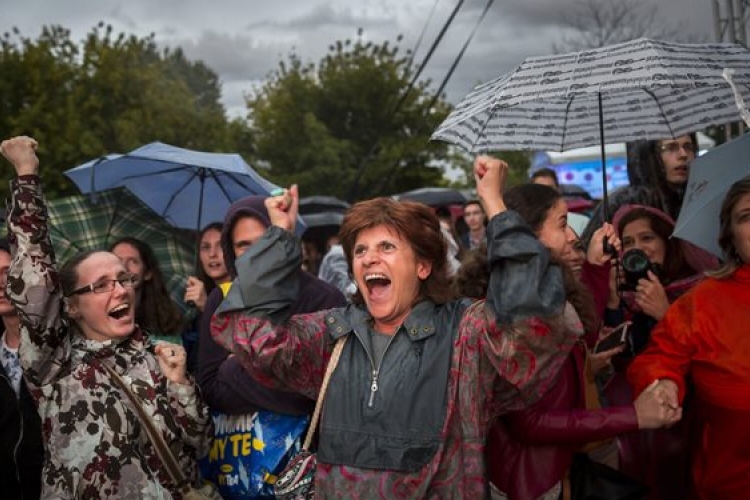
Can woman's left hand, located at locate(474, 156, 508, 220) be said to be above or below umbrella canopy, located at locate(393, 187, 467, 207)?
below

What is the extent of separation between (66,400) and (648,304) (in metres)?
2.33

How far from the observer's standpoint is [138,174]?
5461 mm

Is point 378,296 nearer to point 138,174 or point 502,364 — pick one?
point 502,364

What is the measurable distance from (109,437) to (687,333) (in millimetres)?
2101

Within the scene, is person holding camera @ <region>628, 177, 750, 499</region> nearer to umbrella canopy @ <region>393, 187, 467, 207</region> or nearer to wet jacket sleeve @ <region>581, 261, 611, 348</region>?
wet jacket sleeve @ <region>581, 261, 611, 348</region>

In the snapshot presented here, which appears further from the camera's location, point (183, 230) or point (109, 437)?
point (183, 230)

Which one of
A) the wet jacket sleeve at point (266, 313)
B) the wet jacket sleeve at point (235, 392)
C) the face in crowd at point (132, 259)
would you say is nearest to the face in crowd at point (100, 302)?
the wet jacket sleeve at point (235, 392)

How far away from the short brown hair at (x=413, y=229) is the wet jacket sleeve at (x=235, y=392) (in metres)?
0.62

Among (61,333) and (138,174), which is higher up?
(138,174)

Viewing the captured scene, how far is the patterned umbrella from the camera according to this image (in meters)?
3.15

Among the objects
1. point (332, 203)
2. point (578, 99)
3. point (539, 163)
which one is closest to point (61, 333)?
point (578, 99)

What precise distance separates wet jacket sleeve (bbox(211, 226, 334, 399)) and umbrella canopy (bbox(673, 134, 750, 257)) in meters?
1.74

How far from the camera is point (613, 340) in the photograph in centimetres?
338

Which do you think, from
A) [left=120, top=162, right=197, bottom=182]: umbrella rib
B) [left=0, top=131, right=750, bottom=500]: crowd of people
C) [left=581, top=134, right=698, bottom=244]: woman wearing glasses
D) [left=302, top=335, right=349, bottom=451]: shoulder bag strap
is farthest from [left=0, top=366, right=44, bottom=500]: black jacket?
[left=581, top=134, right=698, bottom=244]: woman wearing glasses
